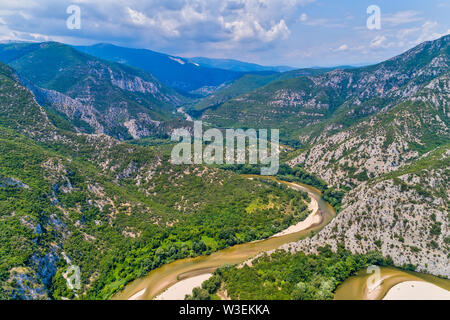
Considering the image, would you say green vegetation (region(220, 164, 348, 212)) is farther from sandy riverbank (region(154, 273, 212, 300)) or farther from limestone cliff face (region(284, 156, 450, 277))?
sandy riverbank (region(154, 273, 212, 300))

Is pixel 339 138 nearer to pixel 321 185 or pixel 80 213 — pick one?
pixel 321 185

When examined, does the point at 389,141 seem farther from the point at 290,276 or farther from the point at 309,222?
the point at 290,276

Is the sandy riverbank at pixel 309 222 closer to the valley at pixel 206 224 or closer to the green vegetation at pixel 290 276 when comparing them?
the valley at pixel 206 224

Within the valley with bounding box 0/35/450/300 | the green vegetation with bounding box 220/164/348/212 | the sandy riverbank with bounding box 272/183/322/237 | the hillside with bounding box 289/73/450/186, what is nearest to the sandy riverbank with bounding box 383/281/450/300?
the valley with bounding box 0/35/450/300

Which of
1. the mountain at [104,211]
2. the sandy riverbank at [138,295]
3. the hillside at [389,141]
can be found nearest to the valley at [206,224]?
the sandy riverbank at [138,295]

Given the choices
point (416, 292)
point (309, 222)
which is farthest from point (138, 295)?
point (416, 292)

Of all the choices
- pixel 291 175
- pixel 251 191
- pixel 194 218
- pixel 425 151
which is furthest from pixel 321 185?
pixel 194 218
